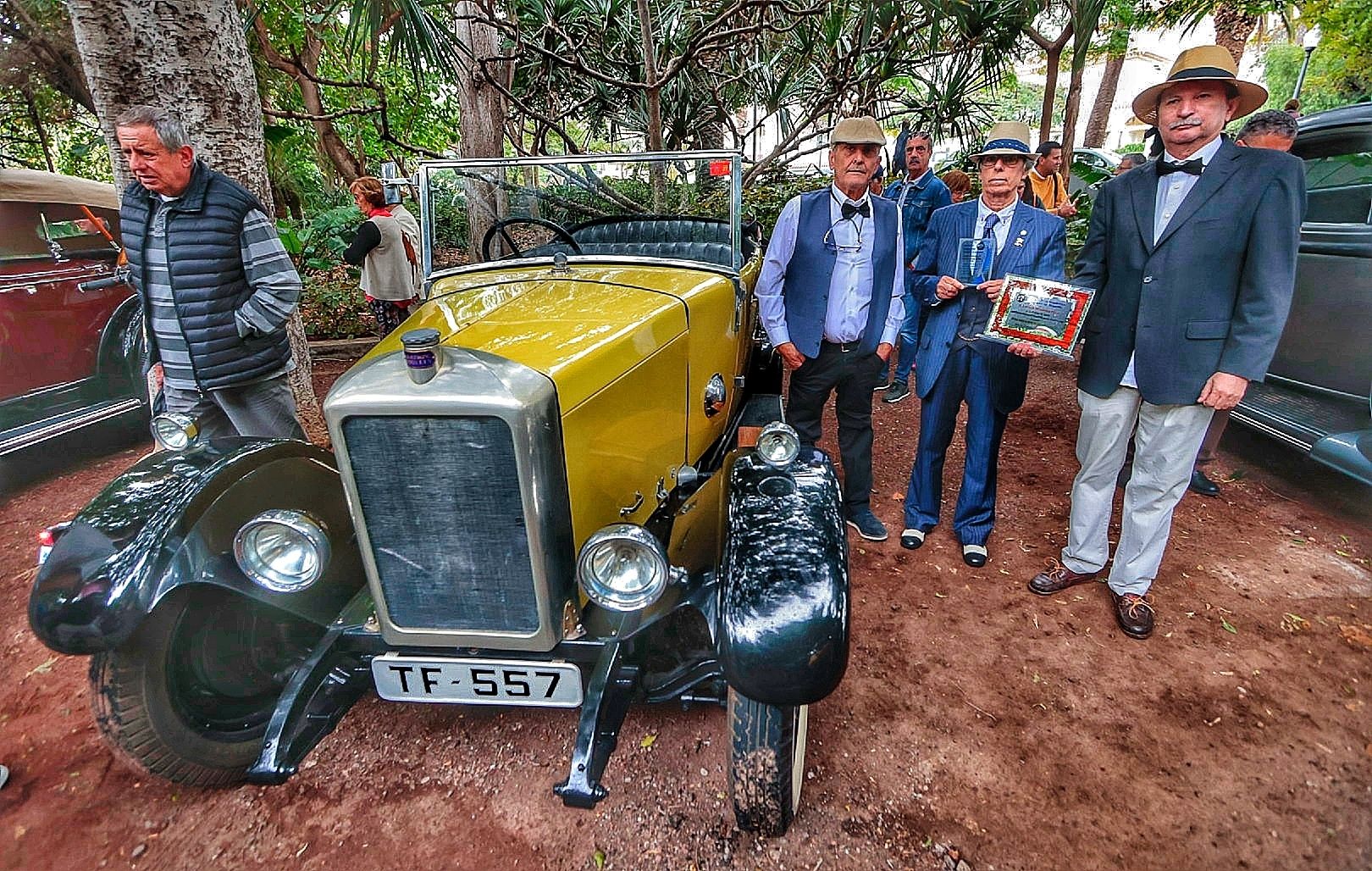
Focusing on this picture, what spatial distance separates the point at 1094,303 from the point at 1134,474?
703 mm

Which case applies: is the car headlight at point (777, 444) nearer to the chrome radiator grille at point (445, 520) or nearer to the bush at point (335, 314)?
the chrome radiator grille at point (445, 520)

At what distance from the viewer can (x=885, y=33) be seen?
7172 millimetres

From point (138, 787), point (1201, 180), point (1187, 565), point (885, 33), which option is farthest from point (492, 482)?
point (885, 33)

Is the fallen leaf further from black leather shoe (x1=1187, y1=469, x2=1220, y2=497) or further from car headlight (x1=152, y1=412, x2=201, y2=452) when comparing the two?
black leather shoe (x1=1187, y1=469, x2=1220, y2=497)

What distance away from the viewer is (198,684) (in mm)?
2025

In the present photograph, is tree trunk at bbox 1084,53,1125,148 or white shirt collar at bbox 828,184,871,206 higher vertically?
tree trunk at bbox 1084,53,1125,148

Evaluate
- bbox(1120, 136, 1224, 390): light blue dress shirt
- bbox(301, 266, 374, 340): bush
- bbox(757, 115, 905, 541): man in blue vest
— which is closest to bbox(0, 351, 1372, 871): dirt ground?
bbox(757, 115, 905, 541): man in blue vest

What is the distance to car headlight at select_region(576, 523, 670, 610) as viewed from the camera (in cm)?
164

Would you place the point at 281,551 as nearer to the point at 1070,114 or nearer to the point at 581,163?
the point at 581,163

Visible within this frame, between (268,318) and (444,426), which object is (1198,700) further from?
(268,318)

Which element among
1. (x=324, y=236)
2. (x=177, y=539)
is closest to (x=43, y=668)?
(x=177, y=539)

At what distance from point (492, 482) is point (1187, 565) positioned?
327 cm

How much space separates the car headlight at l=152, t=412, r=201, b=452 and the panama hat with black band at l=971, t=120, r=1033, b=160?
121 inches

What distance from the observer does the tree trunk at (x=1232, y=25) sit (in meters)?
7.43
